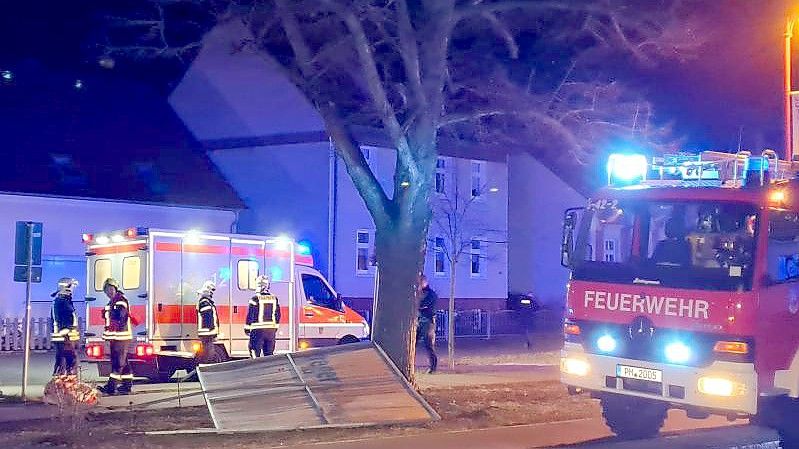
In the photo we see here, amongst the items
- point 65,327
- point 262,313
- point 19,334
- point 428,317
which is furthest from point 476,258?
point 65,327

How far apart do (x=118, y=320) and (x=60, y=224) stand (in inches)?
494

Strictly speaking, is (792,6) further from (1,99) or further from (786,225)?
(1,99)

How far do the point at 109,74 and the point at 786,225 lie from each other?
90.0 feet

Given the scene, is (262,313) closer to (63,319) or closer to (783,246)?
(63,319)

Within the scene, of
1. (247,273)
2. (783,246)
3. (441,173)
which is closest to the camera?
(783,246)

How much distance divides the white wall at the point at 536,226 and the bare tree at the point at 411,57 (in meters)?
23.9

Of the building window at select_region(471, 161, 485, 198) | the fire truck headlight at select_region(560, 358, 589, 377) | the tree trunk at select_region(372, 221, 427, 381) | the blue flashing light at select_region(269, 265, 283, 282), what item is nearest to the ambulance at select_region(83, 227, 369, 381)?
the blue flashing light at select_region(269, 265, 283, 282)

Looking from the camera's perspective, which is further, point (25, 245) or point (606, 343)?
point (25, 245)

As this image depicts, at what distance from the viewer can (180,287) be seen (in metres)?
16.5

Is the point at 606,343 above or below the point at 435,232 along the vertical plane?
below

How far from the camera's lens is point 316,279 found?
63.1ft

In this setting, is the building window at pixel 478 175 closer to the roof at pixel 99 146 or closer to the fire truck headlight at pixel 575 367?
the roof at pixel 99 146

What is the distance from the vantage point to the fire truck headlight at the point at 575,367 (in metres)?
11.2

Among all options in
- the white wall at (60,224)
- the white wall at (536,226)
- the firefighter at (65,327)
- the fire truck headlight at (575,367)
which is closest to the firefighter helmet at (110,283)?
the firefighter at (65,327)
